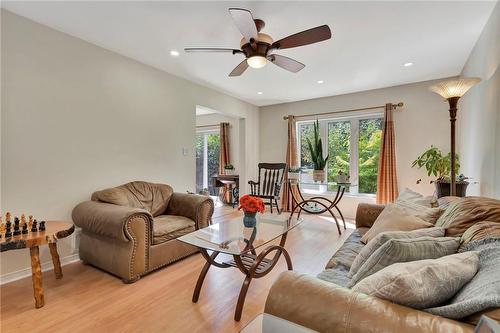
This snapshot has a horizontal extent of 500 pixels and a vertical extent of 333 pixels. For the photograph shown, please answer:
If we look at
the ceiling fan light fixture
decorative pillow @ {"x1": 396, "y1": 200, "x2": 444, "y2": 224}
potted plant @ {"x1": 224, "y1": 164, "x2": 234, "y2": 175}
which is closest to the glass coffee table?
decorative pillow @ {"x1": 396, "y1": 200, "x2": 444, "y2": 224}

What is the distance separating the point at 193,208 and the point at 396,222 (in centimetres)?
213

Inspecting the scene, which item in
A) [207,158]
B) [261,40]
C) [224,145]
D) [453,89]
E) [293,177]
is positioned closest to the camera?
[261,40]

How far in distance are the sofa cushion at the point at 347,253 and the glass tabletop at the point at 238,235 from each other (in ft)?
1.78

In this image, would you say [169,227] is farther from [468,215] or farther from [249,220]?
[468,215]

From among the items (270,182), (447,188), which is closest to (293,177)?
(270,182)

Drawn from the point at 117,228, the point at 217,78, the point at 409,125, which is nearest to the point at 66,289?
the point at 117,228

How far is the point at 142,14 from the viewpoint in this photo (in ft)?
7.20

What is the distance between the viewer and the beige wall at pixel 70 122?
2229mm

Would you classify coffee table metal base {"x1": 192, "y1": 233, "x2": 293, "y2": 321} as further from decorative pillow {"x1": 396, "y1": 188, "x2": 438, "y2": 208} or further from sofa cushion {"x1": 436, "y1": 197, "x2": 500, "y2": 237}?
decorative pillow {"x1": 396, "y1": 188, "x2": 438, "y2": 208}

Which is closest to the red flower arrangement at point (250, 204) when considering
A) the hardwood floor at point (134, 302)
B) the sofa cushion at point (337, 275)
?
the hardwood floor at point (134, 302)

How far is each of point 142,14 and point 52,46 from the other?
3.55 ft

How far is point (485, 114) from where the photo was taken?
2330 millimetres

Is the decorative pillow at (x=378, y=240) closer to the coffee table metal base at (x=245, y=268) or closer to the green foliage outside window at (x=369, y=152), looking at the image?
the coffee table metal base at (x=245, y=268)

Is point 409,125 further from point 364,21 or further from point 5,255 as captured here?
point 5,255
